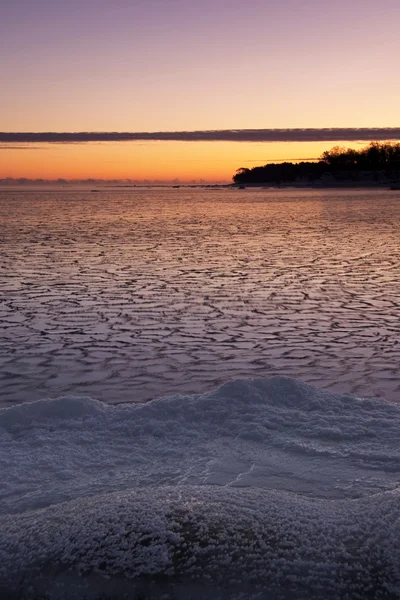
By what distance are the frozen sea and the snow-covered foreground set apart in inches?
0.5

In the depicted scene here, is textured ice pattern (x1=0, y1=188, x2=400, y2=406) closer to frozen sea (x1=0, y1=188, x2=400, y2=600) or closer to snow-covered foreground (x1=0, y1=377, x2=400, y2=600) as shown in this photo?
frozen sea (x1=0, y1=188, x2=400, y2=600)

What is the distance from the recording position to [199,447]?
541cm

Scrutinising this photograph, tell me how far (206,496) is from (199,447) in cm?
119

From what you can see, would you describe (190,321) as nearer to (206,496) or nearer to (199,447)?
(199,447)

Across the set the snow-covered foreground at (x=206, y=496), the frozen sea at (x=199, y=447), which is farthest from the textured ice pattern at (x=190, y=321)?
the snow-covered foreground at (x=206, y=496)

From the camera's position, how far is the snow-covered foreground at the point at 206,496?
344cm

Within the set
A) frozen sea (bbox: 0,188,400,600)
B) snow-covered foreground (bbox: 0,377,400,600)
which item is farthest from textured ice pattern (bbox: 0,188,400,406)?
snow-covered foreground (bbox: 0,377,400,600)

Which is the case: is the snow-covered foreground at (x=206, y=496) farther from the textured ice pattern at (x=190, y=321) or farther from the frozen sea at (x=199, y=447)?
the textured ice pattern at (x=190, y=321)

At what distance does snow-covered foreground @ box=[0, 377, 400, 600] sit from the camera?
3436 millimetres

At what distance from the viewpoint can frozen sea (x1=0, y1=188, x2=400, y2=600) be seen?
137 inches

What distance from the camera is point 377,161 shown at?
566ft

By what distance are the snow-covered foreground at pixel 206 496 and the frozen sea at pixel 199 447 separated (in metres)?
0.01

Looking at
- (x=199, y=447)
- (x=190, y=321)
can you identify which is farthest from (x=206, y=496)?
(x=190, y=321)

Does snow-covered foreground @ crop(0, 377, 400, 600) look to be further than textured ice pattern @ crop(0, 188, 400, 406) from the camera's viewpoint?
No
